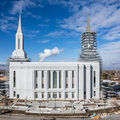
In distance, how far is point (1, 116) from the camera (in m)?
25.0

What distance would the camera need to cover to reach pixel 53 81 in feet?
119

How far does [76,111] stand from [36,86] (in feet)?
50.2

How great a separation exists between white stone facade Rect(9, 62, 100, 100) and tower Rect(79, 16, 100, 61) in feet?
16.5

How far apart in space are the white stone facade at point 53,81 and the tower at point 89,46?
16.5 ft

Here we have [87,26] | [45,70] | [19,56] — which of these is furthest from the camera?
[87,26]

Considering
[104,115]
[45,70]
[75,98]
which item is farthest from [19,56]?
[104,115]

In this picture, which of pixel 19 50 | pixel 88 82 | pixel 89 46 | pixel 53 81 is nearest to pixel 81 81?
pixel 88 82

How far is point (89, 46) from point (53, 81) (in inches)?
722

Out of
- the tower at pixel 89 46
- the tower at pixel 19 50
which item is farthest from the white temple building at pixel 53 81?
the tower at pixel 89 46

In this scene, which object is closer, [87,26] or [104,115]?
[104,115]

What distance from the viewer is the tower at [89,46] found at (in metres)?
40.9

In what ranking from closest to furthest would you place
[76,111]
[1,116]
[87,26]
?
[1,116], [76,111], [87,26]

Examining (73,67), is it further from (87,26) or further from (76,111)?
(87,26)

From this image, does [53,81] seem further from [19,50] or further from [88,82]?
[19,50]
